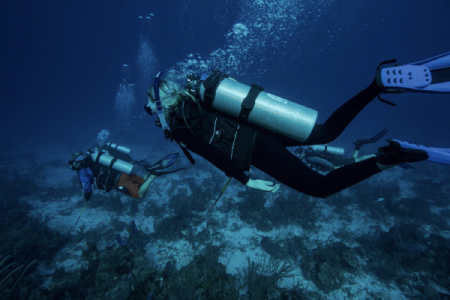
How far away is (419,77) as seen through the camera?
2.16 metres

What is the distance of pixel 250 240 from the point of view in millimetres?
6008

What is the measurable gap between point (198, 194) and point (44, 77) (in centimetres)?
12402

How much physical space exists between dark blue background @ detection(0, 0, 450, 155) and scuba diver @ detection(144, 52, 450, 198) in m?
26.5

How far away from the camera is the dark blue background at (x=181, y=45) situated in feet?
142

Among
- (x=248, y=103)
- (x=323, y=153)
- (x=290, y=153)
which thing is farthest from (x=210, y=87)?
(x=323, y=153)

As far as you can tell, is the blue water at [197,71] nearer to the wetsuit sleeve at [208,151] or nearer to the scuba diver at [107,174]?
the scuba diver at [107,174]

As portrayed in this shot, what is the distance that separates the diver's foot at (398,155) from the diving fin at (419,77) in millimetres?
847

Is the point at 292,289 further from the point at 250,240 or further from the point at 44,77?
the point at 44,77

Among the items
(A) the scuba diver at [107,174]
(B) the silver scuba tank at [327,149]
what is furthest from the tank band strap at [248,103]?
(B) the silver scuba tank at [327,149]

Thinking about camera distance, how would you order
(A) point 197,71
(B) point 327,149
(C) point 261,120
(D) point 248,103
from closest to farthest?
(D) point 248,103, (C) point 261,120, (B) point 327,149, (A) point 197,71

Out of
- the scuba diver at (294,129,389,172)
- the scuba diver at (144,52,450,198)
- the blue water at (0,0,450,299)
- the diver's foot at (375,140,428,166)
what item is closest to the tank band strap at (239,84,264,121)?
the scuba diver at (144,52,450,198)

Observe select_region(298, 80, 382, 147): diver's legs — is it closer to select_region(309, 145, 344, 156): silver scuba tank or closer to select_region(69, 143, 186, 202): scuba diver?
select_region(69, 143, 186, 202): scuba diver

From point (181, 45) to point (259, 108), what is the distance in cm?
7379

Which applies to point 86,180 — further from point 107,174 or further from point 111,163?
point 111,163
